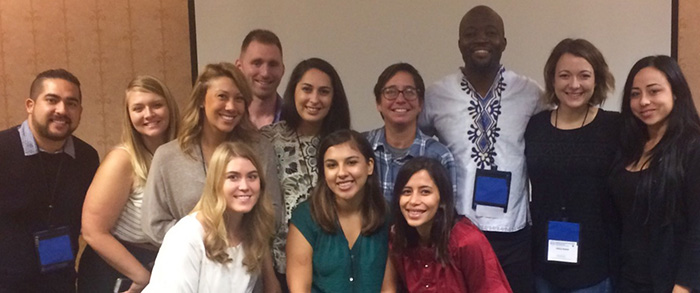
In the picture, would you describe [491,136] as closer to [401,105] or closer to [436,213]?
[401,105]

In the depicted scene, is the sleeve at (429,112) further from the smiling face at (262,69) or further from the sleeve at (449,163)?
the smiling face at (262,69)

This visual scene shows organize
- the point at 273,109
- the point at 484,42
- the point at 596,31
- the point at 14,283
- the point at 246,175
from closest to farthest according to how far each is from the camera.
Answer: the point at 246,175
the point at 14,283
the point at 484,42
the point at 273,109
the point at 596,31

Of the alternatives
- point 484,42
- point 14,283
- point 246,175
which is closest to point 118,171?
→ point 246,175

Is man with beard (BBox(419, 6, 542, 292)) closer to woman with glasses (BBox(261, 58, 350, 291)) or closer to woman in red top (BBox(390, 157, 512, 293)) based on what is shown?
woman in red top (BBox(390, 157, 512, 293))

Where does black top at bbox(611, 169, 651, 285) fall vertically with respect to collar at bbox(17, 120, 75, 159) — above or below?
below

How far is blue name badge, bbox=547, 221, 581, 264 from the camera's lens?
2.46 metres

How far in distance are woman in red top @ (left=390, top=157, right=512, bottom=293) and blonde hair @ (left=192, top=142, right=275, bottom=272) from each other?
1.75ft

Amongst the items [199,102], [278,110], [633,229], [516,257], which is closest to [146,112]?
[199,102]

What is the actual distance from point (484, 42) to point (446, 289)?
4.07ft

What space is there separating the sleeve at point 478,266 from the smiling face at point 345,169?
18.8 inches

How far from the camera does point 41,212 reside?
8.48ft

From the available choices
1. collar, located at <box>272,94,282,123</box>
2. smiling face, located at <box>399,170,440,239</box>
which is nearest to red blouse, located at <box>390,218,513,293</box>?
smiling face, located at <box>399,170,440,239</box>

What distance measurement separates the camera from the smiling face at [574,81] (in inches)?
96.6

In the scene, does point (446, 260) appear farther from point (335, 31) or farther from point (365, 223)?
point (335, 31)
